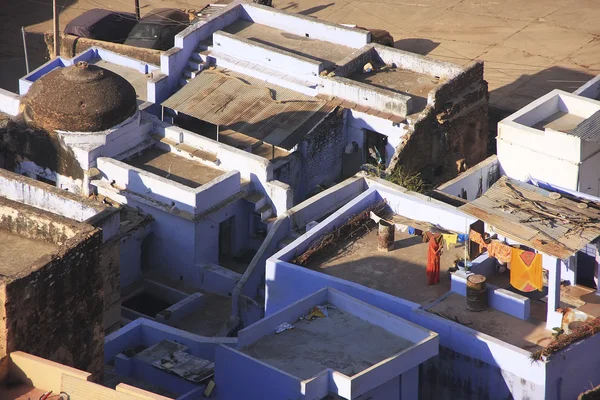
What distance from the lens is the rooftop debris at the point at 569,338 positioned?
31.4 meters

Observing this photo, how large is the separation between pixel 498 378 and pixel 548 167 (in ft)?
27.1

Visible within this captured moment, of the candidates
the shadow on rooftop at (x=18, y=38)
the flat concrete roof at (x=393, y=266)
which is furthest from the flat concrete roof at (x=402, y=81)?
the shadow on rooftop at (x=18, y=38)

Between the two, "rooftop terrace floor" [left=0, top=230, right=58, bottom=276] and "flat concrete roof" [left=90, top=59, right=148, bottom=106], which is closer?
"rooftop terrace floor" [left=0, top=230, right=58, bottom=276]

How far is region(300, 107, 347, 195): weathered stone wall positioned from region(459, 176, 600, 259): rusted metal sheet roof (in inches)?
320

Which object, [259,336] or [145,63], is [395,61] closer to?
[145,63]

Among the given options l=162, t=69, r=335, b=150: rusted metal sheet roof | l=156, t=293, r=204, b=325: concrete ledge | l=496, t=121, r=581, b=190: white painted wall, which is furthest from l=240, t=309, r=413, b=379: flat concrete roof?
l=162, t=69, r=335, b=150: rusted metal sheet roof

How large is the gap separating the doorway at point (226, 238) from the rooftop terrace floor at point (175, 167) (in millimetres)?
1296

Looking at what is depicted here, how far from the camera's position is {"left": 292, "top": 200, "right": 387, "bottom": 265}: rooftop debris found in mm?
35662

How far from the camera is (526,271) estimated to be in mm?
33812

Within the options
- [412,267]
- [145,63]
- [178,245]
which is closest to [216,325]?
[178,245]

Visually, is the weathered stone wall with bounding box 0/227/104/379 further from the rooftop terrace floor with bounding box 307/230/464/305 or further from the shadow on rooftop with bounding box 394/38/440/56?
the shadow on rooftop with bounding box 394/38/440/56

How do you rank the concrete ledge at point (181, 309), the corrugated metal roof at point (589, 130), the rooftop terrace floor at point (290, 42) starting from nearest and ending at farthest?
the corrugated metal roof at point (589, 130) < the concrete ledge at point (181, 309) < the rooftop terrace floor at point (290, 42)

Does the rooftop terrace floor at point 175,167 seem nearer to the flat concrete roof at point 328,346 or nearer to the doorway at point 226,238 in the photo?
the doorway at point 226,238

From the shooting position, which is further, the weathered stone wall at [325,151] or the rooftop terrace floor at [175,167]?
the weathered stone wall at [325,151]
